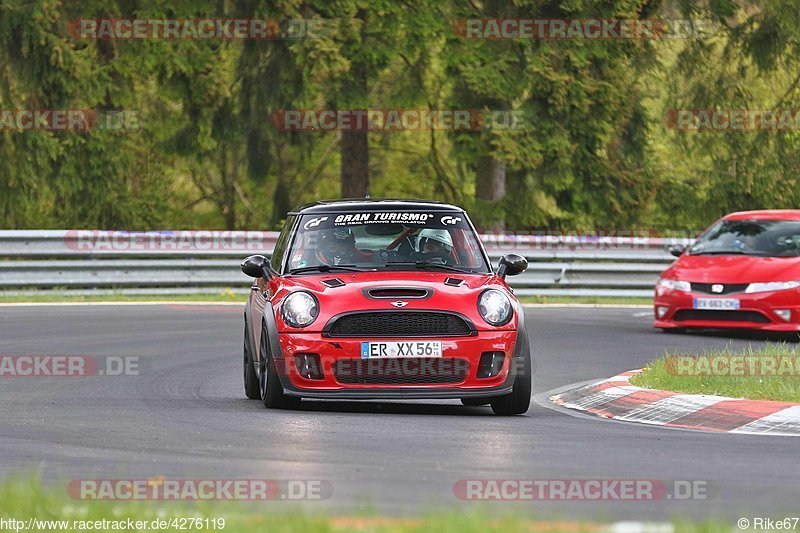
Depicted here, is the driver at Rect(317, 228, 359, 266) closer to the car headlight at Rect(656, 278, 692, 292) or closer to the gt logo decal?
the gt logo decal

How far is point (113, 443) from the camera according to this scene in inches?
358

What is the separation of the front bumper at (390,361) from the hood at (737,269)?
786 cm

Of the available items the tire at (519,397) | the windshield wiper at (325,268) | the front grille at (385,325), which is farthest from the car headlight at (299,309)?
the tire at (519,397)

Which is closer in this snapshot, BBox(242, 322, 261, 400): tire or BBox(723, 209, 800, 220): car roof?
BBox(242, 322, 261, 400): tire

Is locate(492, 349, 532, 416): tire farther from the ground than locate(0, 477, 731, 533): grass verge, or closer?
closer

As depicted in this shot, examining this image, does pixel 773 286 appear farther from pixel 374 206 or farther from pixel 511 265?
pixel 374 206

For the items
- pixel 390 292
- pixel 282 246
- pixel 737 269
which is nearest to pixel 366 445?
pixel 390 292

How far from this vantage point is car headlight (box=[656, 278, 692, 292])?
1844 centimetres

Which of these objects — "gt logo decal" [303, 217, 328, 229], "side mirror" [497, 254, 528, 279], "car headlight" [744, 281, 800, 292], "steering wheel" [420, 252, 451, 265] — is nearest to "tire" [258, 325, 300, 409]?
"gt logo decal" [303, 217, 328, 229]

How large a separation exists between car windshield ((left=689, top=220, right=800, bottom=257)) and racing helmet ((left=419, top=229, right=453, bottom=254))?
7583 millimetres

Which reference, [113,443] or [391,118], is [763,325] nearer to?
[113,443]

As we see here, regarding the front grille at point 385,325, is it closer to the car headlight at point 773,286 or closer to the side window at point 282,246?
the side window at point 282,246

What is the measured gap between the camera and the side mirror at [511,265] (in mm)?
11891

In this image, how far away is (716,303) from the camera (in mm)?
18062
